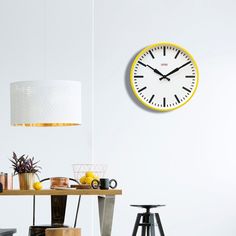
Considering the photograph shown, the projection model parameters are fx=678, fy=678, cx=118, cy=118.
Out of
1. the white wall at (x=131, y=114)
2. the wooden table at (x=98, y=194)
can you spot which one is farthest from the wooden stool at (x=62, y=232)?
the white wall at (x=131, y=114)

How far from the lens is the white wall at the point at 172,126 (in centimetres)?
590

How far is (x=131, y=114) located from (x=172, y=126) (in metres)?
0.38

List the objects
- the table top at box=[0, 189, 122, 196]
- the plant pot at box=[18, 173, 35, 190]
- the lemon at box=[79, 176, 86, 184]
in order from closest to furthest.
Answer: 1. the table top at box=[0, 189, 122, 196]
2. the plant pot at box=[18, 173, 35, 190]
3. the lemon at box=[79, 176, 86, 184]

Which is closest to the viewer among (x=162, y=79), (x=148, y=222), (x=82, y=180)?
(x=82, y=180)

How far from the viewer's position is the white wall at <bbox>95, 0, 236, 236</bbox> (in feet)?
19.4

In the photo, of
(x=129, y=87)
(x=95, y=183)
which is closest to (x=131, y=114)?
(x=129, y=87)

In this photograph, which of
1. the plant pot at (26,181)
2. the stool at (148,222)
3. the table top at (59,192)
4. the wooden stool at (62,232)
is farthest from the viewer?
the stool at (148,222)

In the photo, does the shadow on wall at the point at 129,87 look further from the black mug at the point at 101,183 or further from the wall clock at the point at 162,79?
the black mug at the point at 101,183

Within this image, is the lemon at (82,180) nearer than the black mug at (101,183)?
No

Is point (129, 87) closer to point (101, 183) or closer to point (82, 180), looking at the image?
point (82, 180)

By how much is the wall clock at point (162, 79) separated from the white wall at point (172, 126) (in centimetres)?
8

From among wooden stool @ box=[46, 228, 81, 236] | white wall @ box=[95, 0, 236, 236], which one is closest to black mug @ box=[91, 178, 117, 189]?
wooden stool @ box=[46, 228, 81, 236]

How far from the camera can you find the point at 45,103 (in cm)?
436

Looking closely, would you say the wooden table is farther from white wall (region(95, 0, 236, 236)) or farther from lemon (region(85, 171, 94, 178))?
white wall (region(95, 0, 236, 236))
